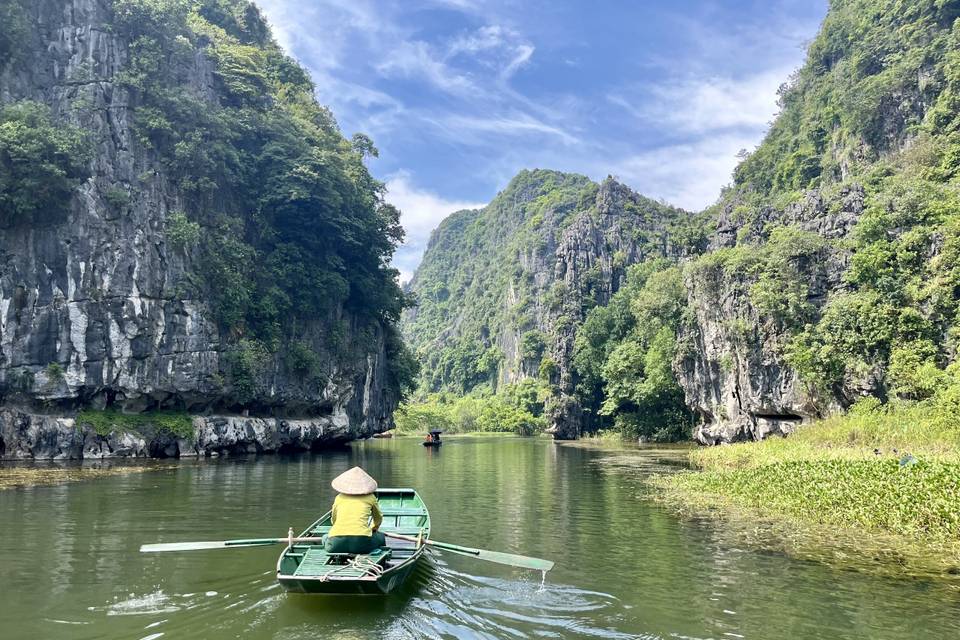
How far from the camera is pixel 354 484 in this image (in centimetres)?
874

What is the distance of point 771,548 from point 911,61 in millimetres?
43722

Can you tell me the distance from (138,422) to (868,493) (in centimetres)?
Result: 3028

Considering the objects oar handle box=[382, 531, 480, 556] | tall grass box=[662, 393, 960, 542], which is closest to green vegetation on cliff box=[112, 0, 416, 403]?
tall grass box=[662, 393, 960, 542]

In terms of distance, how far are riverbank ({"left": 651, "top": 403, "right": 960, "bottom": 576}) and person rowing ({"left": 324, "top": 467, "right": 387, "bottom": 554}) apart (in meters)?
7.79

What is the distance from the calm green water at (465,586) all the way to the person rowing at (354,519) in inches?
30.8

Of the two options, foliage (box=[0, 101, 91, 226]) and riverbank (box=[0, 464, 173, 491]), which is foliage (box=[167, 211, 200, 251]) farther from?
riverbank (box=[0, 464, 173, 491])

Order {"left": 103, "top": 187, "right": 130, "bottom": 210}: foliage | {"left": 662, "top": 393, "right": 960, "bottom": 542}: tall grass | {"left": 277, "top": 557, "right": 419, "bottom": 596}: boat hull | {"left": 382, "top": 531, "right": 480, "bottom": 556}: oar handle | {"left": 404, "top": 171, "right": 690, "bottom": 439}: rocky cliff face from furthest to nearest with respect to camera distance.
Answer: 1. {"left": 404, "top": 171, "right": 690, "bottom": 439}: rocky cliff face
2. {"left": 103, "top": 187, "right": 130, "bottom": 210}: foliage
3. {"left": 662, "top": 393, "right": 960, "bottom": 542}: tall grass
4. {"left": 382, "top": 531, "right": 480, "bottom": 556}: oar handle
5. {"left": 277, "top": 557, "right": 419, "bottom": 596}: boat hull

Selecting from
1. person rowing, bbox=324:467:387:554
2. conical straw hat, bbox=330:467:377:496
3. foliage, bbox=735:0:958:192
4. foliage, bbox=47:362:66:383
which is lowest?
person rowing, bbox=324:467:387:554

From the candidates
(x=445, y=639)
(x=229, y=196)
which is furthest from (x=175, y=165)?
(x=445, y=639)

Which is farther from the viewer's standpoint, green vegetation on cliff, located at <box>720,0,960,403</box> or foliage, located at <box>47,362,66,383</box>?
foliage, located at <box>47,362,66,383</box>

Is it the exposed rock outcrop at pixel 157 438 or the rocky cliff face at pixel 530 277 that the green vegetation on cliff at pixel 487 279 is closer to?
the rocky cliff face at pixel 530 277

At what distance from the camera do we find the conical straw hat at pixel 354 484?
8.59 meters

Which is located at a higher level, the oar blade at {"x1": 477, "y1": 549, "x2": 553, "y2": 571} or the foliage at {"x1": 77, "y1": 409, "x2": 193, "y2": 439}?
the foliage at {"x1": 77, "y1": 409, "x2": 193, "y2": 439}

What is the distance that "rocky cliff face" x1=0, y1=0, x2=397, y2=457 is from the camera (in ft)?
89.4
